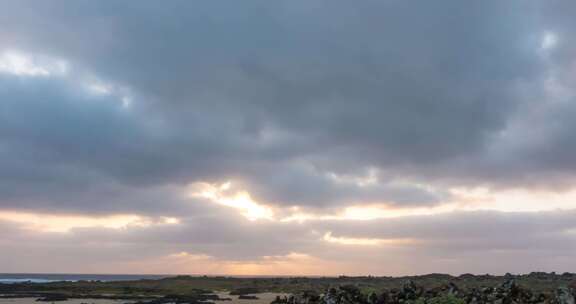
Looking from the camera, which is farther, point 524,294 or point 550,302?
point 524,294

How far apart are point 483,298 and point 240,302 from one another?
3563 cm

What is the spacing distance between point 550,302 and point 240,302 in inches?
1537

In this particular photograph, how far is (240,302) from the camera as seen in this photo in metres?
62.1

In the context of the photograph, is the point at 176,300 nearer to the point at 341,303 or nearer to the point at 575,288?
the point at 341,303

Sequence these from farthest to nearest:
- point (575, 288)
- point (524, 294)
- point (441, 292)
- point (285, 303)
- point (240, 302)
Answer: point (240, 302)
point (285, 303)
point (441, 292)
point (524, 294)
point (575, 288)

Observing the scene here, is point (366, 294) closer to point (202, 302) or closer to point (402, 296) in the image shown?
point (402, 296)

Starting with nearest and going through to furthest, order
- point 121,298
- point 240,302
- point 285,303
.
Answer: point 285,303 → point 240,302 → point 121,298

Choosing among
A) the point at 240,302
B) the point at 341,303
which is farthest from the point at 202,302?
the point at 341,303

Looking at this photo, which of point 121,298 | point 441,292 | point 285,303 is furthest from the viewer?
point 121,298

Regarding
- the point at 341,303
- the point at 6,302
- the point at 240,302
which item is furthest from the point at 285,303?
the point at 6,302

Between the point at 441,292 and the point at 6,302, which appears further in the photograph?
the point at 6,302

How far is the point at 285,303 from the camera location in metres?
39.8

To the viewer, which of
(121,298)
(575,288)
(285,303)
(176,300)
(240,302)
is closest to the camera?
(575,288)

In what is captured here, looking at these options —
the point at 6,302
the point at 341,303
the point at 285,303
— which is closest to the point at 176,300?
the point at 6,302
